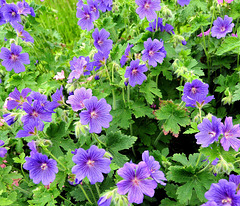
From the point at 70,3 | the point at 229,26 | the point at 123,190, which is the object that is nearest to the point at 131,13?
the point at 229,26

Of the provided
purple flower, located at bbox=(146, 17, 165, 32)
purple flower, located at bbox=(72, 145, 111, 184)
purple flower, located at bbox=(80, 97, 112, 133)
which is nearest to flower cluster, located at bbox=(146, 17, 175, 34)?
purple flower, located at bbox=(146, 17, 165, 32)

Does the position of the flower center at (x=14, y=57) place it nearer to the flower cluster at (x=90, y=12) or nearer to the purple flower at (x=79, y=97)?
Answer: the flower cluster at (x=90, y=12)

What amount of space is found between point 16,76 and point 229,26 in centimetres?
185

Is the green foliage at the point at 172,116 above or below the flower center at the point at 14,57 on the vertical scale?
below

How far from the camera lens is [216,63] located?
2.36 metres

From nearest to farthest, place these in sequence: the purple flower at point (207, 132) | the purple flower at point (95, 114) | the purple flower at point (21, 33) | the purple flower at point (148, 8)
→ the purple flower at point (207, 132) < the purple flower at point (95, 114) < the purple flower at point (148, 8) < the purple flower at point (21, 33)

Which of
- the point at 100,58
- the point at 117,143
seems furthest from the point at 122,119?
the point at 100,58

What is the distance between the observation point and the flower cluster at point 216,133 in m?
→ 1.17

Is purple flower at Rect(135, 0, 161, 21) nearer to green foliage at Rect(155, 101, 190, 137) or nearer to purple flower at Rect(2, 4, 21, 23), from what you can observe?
green foliage at Rect(155, 101, 190, 137)

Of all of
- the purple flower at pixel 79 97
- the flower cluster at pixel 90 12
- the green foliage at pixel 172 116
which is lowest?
the green foliage at pixel 172 116

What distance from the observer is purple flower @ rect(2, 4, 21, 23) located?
2.29 m

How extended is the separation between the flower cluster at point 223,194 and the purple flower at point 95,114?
0.58 m

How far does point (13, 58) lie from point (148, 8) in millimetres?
1098

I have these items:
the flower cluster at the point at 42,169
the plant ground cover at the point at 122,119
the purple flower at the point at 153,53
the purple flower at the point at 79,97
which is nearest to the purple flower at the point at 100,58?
the plant ground cover at the point at 122,119
